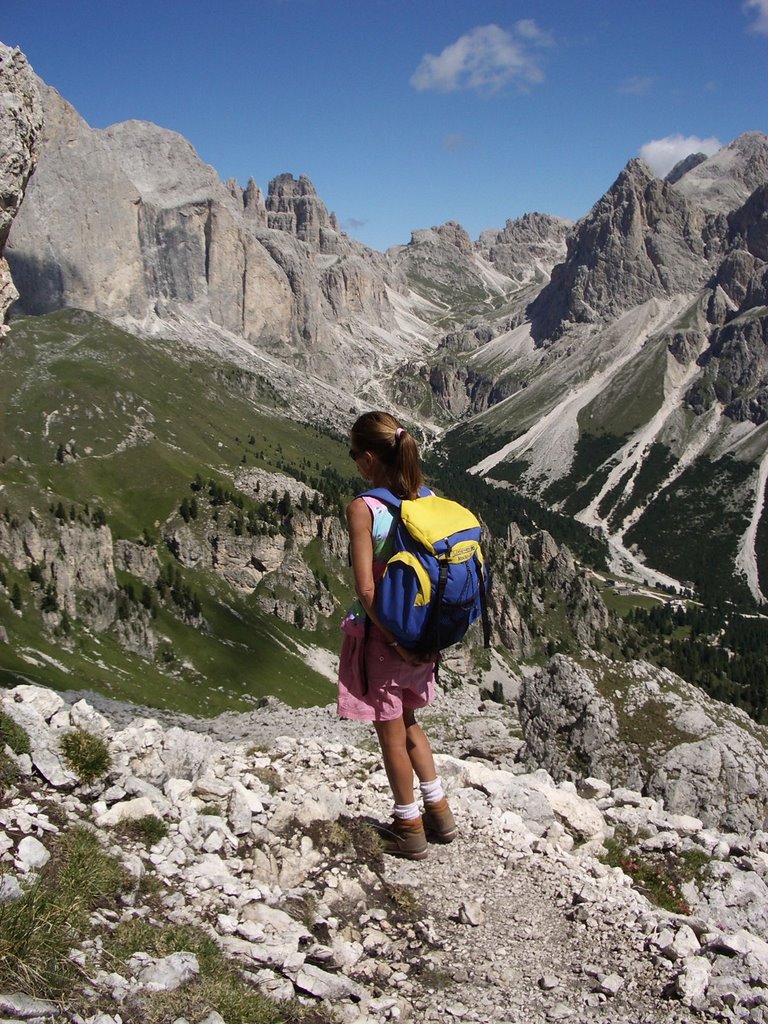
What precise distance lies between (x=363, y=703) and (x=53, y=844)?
4319 mm

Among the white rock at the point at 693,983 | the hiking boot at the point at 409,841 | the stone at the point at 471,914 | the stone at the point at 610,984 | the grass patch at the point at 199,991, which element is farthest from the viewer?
the hiking boot at the point at 409,841

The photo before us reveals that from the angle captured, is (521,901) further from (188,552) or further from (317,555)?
(317,555)

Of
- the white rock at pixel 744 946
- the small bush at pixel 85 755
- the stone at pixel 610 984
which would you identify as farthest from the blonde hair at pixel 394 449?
the white rock at pixel 744 946

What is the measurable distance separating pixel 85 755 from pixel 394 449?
22.8 ft

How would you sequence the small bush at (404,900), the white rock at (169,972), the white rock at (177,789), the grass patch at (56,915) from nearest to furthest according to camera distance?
the grass patch at (56,915)
the white rock at (169,972)
the small bush at (404,900)
the white rock at (177,789)

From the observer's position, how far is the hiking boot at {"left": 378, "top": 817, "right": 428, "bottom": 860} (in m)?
11.2

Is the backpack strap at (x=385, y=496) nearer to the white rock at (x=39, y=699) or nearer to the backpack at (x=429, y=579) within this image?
the backpack at (x=429, y=579)

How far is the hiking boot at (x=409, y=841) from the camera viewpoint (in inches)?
441

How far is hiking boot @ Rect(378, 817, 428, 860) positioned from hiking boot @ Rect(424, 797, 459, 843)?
0.37 meters

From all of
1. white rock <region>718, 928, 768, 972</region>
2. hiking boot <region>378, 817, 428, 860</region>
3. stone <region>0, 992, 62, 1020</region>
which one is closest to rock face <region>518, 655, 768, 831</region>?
white rock <region>718, 928, 768, 972</region>

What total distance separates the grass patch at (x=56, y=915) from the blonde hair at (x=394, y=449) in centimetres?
592

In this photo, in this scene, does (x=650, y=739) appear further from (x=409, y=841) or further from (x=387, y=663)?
(x=387, y=663)

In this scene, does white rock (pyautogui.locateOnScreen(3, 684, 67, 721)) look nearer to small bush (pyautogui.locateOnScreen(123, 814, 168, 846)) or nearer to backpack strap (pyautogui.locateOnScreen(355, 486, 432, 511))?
small bush (pyautogui.locateOnScreen(123, 814, 168, 846))

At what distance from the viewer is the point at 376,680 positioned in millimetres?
10320
